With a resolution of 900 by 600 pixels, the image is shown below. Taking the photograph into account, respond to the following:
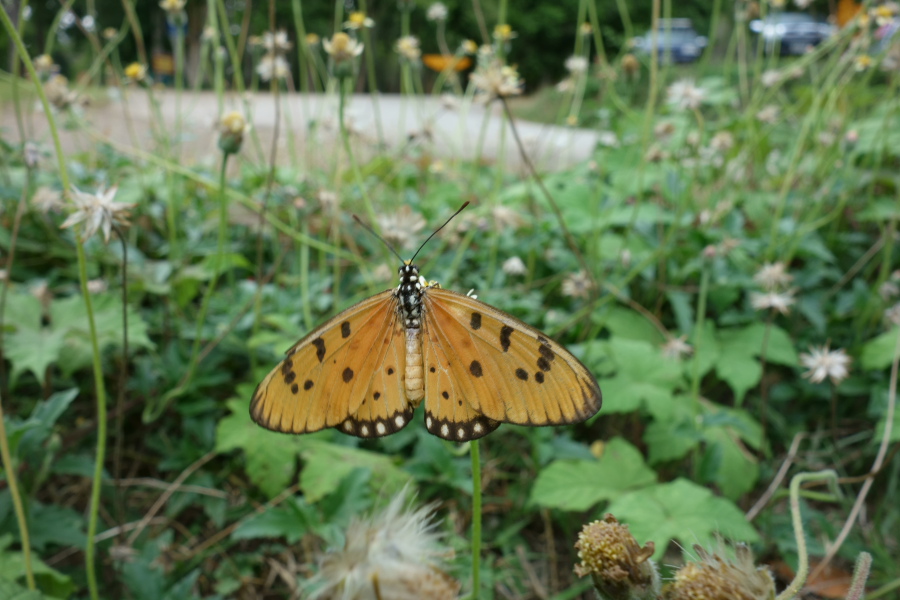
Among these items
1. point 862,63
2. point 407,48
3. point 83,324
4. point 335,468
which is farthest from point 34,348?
point 862,63

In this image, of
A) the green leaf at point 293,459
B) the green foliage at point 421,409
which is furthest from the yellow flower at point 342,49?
the green leaf at point 293,459

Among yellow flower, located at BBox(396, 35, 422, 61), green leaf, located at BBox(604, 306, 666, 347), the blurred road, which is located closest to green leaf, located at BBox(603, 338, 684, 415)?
green leaf, located at BBox(604, 306, 666, 347)

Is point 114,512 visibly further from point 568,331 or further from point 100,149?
point 100,149

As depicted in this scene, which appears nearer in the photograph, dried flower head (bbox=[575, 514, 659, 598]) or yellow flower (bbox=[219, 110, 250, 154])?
dried flower head (bbox=[575, 514, 659, 598])

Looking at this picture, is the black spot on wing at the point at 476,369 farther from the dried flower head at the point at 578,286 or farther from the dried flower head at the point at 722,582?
the dried flower head at the point at 578,286

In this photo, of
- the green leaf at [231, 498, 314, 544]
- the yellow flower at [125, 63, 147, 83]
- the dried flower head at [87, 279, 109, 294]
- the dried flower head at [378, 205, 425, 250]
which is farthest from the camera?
the yellow flower at [125, 63, 147, 83]

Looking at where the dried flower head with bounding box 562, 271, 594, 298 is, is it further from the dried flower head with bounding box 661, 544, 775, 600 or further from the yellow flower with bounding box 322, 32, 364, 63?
the dried flower head with bounding box 661, 544, 775, 600
